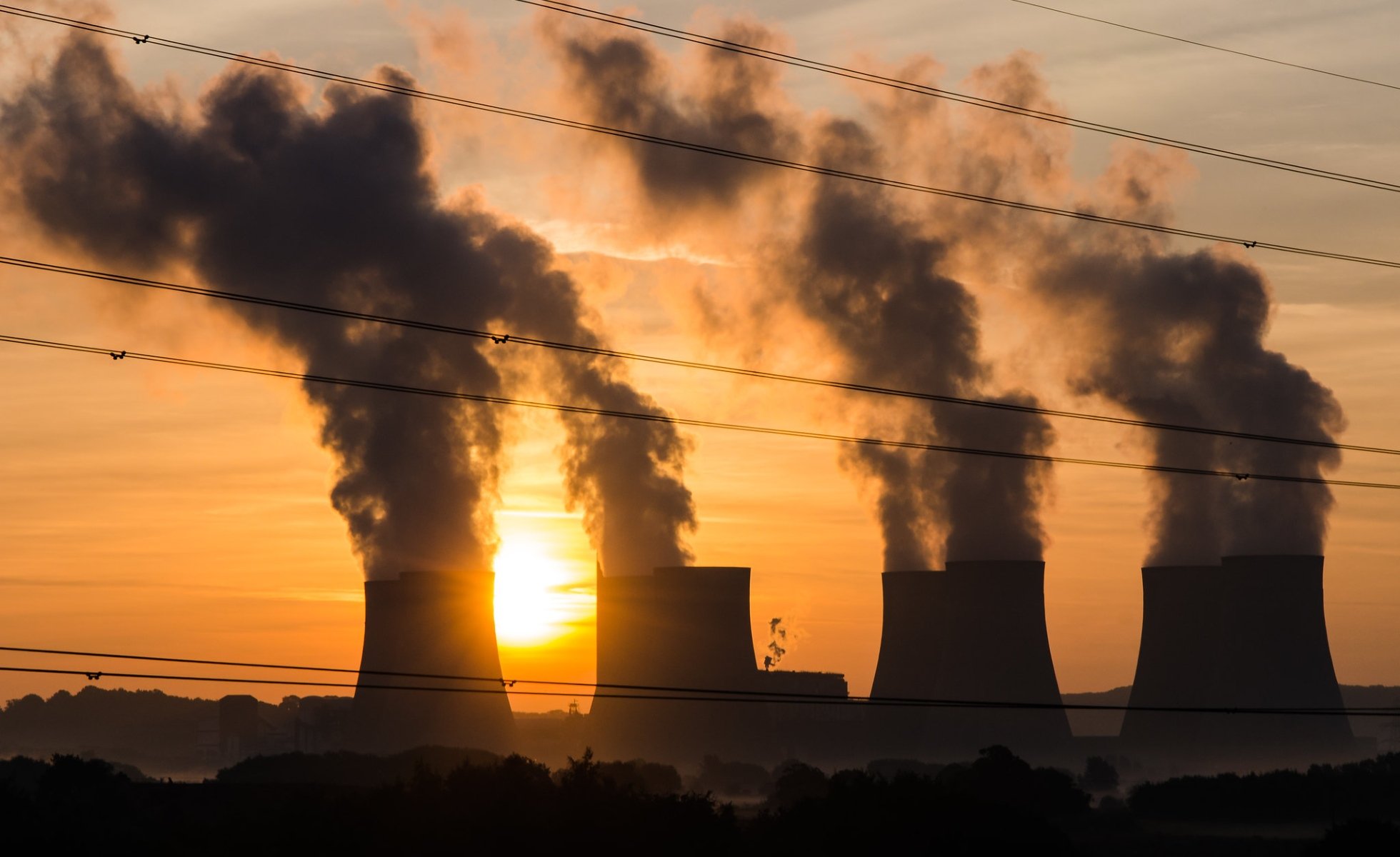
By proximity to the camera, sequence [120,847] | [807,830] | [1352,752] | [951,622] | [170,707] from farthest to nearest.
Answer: [170,707]
[1352,752]
[951,622]
[807,830]
[120,847]

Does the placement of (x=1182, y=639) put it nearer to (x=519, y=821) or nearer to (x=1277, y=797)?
(x=1277, y=797)

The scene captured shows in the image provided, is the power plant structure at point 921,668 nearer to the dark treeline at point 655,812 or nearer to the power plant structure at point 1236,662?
the power plant structure at point 1236,662

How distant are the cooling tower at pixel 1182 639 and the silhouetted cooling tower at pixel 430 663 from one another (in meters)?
17.6

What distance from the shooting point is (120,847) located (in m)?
18.6

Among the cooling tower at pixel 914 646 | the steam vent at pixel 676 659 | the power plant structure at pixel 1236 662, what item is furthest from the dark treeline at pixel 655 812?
the cooling tower at pixel 914 646

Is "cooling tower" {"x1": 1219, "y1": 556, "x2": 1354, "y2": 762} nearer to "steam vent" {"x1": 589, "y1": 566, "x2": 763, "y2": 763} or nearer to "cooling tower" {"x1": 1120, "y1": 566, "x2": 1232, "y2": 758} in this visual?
"cooling tower" {"x1": 1120, "y1": 566, "x2": 1232, "y2": 758}

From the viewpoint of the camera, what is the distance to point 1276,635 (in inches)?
1617

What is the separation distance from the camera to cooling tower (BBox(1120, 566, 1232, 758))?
4353 cm

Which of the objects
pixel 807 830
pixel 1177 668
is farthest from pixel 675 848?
pixel 1177 668

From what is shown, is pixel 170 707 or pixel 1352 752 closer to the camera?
pixel 1352 752

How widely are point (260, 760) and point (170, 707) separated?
39736 millimetres

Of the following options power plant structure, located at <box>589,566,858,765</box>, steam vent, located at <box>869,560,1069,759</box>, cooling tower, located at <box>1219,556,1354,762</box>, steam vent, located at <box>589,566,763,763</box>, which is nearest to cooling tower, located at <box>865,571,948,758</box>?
steam vent, located at <box>869,560,1069,759</box>

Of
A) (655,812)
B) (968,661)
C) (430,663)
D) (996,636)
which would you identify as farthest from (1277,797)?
(655,812)

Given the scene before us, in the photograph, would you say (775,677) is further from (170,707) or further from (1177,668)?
(170,707)
